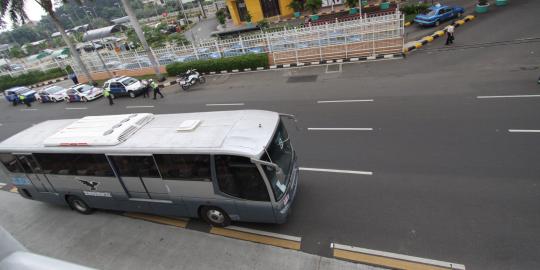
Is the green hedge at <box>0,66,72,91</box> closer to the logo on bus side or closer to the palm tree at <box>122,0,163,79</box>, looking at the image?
the palm tree at <box>122,0,163,79</box>

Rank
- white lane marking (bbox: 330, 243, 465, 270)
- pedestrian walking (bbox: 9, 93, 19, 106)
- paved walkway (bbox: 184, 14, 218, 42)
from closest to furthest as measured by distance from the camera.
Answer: white lane marking (bbox: 330, 243, 465, 270) < pedestrian walking (bbox: 9, 93, 19, 106) < paved walkway (bbox: 184, 14, 218, 42)

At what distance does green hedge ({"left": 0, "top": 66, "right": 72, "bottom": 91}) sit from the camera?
35.4m

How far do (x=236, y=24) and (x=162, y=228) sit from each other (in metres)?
39.6

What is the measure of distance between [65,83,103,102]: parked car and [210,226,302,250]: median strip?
2003cm

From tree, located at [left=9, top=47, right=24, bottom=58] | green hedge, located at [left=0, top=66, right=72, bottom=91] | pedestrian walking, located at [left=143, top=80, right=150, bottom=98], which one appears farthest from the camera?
tree, located at [left=9, top=47, right=24, bottom=58]

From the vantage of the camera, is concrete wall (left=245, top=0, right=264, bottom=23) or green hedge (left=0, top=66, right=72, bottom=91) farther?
concrete wall (left=245, top=0, right=264, bottom=23)

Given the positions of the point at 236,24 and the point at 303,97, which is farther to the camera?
the point at 236,24

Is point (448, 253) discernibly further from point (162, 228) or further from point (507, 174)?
point (162, 228)

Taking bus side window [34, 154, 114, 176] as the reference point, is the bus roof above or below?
above

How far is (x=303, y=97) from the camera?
1413 centimetres

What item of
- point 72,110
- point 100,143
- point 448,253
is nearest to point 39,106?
point 72,110

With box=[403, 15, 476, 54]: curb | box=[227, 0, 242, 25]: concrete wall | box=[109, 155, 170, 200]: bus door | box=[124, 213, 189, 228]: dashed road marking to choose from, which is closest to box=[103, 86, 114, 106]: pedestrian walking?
box=[124, 213, 189, 228]: dashed road marking

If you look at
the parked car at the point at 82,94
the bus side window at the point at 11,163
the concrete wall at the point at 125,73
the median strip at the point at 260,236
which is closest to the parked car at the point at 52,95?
the parked car at the point at 82,94

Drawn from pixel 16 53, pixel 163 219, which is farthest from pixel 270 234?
pixel 16 53
